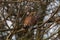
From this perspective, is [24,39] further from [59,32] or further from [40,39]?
[59,32]

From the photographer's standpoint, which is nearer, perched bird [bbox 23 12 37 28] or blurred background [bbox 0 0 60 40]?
blurred background [bbox 0 0 60 40]

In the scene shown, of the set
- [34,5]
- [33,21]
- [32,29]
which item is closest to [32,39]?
[33,21]

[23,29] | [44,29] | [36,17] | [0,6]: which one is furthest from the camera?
[0,6]

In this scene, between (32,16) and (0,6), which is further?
(0,6)

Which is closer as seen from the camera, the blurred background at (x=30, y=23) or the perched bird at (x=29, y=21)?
the blurred background at (x=30, y=23)

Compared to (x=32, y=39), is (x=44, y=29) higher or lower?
higher

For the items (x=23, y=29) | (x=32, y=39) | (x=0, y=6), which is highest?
(x=0, y=6)

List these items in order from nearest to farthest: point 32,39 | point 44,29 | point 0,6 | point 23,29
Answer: point 44,29
point 23,29
point 32,39
point 0,6

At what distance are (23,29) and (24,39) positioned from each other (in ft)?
0.56

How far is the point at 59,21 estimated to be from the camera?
11.9 ft

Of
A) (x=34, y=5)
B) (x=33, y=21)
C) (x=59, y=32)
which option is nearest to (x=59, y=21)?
(x=59, y=32)

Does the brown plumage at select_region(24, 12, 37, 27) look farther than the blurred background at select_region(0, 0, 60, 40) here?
Yes

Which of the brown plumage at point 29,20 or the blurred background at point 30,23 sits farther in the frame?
the brown plumage at point 29,20

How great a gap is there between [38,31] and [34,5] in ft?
4.72
